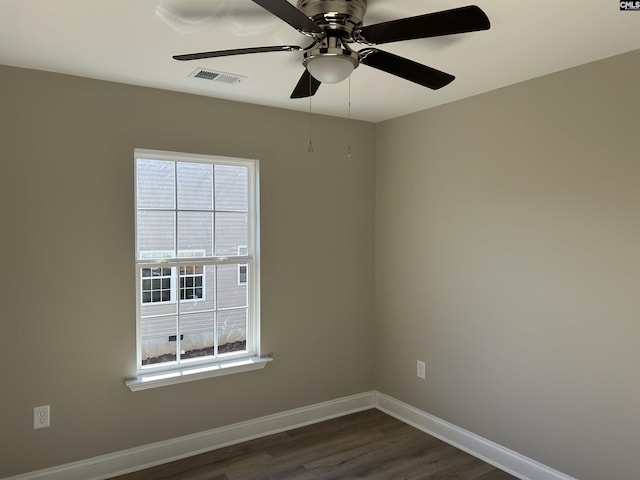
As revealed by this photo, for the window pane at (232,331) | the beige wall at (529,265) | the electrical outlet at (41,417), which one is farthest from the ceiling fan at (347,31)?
the electrical outlet at (41,417)

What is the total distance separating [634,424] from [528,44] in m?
1.98

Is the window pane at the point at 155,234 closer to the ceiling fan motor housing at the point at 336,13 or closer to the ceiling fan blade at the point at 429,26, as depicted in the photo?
the ceiling fan motor housing at the point at 336,13

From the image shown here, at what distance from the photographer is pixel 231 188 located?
326 centimetres

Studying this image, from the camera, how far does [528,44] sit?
7.15 feet

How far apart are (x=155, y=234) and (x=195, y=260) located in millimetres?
319

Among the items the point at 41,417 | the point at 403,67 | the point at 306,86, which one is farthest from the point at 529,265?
the point at 41,417

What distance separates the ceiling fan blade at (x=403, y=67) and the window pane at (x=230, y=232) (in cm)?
173

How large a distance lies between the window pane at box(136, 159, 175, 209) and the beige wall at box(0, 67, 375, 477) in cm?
11

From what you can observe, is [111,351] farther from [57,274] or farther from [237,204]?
[237,204]

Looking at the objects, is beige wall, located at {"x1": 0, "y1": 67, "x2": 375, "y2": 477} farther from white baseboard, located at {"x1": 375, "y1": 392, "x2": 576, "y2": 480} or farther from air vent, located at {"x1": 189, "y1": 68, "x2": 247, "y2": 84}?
white baseboard, located at {"x1": 375, "y1": 392, "x2": 576, "y2": 480}

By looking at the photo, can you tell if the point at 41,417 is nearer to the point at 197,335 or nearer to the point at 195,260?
the point at 197,335

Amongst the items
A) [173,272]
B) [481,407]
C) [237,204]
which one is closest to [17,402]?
[173,272]

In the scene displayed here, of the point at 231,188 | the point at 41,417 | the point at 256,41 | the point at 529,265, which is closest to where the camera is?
the point at 256,41

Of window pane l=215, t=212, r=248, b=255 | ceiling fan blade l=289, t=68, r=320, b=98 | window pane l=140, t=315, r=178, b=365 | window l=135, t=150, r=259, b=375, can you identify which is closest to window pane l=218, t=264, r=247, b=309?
window l=135, t=150, r=259, b=375
